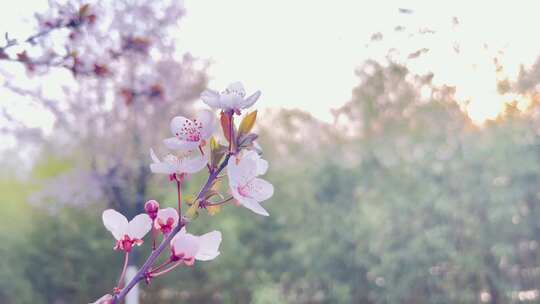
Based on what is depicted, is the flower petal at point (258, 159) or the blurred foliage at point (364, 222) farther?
the blurred foliage at point (364, 222)

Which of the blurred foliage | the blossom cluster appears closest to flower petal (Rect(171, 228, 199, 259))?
the blossom cluster

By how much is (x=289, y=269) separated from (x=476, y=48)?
4.74ft

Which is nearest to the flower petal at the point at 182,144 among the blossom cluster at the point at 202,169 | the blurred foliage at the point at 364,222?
the blossom cluster at the point at 202,169

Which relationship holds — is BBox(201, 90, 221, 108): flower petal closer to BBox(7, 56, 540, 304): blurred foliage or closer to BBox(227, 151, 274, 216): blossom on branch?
BBox(227, 151, 274, 216): blossom on branch

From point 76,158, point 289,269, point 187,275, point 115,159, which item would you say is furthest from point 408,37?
point 187,275

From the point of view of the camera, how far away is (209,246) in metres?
0.41

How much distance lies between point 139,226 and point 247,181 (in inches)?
3.3

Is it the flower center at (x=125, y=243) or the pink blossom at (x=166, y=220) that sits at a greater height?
the pink blossom at (x=166, y=220)

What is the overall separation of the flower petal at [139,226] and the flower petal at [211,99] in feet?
0.30

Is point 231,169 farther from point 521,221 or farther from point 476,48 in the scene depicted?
point 521,221

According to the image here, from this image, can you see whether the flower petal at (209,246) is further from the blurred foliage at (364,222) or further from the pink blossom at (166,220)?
the blurred foliage at (364,222)

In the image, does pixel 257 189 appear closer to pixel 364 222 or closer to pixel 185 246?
pixel 185 246

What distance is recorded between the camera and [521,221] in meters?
2.26

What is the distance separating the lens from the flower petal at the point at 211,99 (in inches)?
15.0
